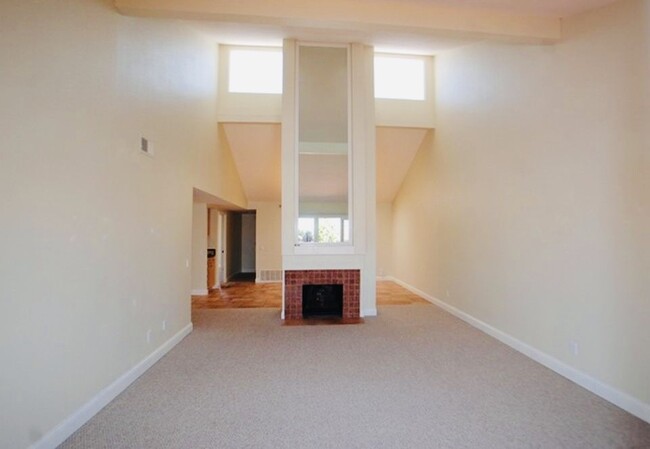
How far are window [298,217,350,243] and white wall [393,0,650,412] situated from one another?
73.0 inches

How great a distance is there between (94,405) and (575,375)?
416cm

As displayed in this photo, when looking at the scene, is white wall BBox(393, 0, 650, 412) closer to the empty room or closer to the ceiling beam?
the empty room

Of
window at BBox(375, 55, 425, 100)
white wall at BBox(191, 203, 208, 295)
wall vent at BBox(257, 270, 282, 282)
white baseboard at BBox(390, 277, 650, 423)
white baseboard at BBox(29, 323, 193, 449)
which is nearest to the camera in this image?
white baseboard at BBox(29, 323, 193, 449)

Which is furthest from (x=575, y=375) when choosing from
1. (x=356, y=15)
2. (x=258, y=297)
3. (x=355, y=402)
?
(x=258, y=297)

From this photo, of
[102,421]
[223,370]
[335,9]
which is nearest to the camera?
[102,421]

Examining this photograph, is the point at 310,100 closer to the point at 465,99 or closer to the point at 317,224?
the point at 317,224

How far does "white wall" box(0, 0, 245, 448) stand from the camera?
1873 millimetres

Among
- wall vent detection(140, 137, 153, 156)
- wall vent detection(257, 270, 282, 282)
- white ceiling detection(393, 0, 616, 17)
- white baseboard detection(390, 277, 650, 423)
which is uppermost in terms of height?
white ceiling detection(393, 0, 616, 17)

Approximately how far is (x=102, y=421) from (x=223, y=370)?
3.67 feet


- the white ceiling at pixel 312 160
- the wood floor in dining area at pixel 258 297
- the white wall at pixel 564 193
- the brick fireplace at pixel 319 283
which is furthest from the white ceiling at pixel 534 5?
the wood floor in dining area at pixel 258 297

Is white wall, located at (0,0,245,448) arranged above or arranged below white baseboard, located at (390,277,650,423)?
above

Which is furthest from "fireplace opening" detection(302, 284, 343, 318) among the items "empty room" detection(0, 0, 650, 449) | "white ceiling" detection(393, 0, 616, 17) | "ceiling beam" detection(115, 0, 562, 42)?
"white ceiling" detection(393, 0, 616, 17)

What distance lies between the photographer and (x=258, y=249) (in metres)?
9.33

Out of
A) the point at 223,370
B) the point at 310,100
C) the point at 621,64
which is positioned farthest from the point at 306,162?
the point at 621,64
